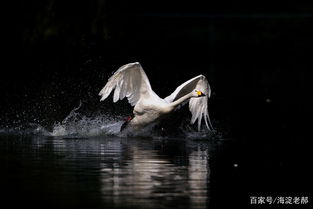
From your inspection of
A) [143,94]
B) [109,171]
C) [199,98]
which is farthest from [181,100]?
[109,171]

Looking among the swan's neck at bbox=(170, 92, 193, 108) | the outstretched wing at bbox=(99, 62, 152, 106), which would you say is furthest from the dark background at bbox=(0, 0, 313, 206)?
the outstretched wing at bbox=(99, 62, 152, 106)

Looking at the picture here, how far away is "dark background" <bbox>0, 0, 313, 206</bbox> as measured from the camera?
15469 millimetres

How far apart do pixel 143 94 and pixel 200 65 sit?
14.6 meters

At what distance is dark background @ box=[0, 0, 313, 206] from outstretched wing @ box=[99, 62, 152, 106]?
167 cm

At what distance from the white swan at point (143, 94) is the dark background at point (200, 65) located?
3.37 ft

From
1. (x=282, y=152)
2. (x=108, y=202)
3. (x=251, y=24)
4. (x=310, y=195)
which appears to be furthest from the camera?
(x=251, y=24)

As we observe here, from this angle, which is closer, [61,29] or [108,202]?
[108,202]

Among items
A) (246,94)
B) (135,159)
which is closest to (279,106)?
(246,94)

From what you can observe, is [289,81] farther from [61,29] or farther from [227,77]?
[61,29]

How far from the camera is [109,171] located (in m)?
12.8

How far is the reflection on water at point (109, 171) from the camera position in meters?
10.9

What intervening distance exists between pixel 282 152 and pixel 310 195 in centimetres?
403

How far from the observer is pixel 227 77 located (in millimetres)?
30484

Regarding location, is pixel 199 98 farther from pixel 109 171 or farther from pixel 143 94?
pixel 109 171
